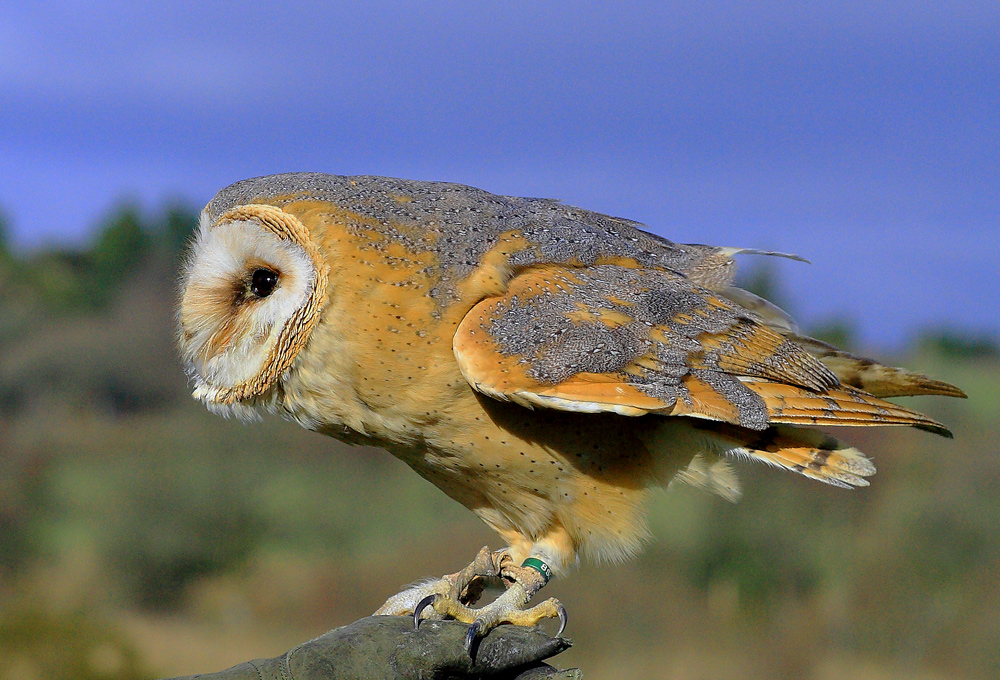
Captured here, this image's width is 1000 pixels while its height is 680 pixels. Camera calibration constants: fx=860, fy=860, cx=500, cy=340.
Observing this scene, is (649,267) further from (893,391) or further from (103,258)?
(103,258)

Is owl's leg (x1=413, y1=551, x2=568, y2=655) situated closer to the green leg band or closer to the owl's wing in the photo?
the green leg band

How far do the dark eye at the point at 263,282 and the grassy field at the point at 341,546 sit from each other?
9869 mm

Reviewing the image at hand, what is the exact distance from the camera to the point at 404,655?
2346mm

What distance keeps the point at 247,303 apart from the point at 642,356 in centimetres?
114

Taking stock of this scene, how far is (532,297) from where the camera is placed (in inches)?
95.1

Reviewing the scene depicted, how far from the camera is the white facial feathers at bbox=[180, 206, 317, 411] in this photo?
7.72ft

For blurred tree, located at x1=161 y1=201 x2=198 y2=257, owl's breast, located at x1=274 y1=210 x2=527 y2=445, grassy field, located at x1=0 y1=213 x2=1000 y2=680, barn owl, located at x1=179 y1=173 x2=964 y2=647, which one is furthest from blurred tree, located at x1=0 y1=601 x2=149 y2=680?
blurred tree, located at x1=161 y1=201 x2=198 y2=257

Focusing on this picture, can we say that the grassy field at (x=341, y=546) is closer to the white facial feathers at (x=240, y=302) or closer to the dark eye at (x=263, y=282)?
the white facial feathers at (x=240, y=302)

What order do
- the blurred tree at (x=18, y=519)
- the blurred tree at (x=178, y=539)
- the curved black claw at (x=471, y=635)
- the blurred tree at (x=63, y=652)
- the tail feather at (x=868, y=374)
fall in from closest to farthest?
the curved black claw at (x=471, y=635) → the tail feather at (x=868, y=374) → the blurred tree at (x=63, y=652) → the blurred tree at (x=178, y=539) → the blurred tree at (x=18, y=519)

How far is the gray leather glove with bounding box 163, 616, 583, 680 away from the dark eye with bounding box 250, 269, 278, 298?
97cm

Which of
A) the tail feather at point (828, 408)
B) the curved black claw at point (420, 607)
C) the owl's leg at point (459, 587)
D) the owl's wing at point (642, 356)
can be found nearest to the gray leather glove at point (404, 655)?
the curved black claw at point (420, 607)

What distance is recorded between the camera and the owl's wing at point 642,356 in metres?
2.26

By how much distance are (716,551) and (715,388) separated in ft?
44.5

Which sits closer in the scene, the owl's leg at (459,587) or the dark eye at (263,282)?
the dark eye at (263,282)
